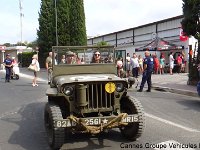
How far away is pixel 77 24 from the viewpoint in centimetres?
4556

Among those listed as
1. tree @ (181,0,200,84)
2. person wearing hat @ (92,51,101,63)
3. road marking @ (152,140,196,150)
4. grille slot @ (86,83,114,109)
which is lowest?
road marking @ (152,140,196,150)

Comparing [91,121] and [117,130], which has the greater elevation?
[91,121]

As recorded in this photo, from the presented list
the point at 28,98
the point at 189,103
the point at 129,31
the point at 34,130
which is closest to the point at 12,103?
the point at 28,98

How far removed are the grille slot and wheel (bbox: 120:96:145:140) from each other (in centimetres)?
49

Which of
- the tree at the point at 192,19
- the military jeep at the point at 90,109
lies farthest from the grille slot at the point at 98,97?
the tree at the point at 192,19

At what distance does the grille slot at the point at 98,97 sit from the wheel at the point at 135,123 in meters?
0.49

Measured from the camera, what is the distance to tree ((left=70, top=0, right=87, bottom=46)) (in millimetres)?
45531

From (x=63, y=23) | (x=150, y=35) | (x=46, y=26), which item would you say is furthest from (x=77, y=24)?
(x=150, y=35)

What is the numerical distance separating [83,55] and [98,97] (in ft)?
6.21

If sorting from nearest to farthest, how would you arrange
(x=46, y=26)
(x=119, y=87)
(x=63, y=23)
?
1. (x=119, y=87)
2. (x=63, y=23)
3. (x=46, y=26)

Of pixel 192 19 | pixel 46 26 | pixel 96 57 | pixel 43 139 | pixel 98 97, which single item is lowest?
pixel 43 139

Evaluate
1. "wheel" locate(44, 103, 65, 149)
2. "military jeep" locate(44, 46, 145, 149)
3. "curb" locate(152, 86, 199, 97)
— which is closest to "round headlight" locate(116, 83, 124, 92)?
→ "military jeep" locate(44, 46, 145, 149)

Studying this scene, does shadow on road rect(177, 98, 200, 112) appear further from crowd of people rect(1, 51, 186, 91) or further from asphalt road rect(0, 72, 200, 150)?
crowd of people rect(1, 51, 186, 91)

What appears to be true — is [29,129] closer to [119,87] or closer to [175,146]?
[119,87]
